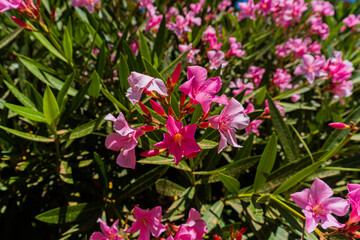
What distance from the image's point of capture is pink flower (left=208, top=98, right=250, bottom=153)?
0.74m

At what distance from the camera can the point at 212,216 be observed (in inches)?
46.3

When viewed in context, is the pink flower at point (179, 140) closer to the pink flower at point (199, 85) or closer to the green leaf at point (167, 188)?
the pink flower at point (199, 85)

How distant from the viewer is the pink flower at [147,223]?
0.87m

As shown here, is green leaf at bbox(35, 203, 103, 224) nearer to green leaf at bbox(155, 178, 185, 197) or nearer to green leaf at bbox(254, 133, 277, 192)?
green leaf at bbox(155, 178, 185, 197)

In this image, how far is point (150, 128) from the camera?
2.52 ft

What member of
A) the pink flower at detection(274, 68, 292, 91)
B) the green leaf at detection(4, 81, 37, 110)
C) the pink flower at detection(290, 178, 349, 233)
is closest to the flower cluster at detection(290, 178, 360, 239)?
the pink flower at detection(290, 178, 349, 233)

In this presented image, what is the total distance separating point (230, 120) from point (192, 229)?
1.46ft

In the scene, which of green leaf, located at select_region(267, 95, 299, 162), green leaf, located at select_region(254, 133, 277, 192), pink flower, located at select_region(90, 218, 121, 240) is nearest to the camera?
pink flower, located at select_region(90, 218, 121, 240)

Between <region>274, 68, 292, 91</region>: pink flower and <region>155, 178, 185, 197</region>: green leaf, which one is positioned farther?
<region>274, 68, 292, 91</region>: pink flower

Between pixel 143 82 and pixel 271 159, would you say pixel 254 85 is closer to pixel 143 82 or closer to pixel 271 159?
pixel 271 159

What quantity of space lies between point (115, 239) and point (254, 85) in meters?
1.42

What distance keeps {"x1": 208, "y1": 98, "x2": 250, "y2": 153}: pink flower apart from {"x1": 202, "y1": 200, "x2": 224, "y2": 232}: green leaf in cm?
55

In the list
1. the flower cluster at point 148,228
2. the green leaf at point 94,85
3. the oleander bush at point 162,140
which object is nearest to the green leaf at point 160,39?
the oleander bush at point 162,140

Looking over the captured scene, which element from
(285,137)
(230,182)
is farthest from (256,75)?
(230,182)
